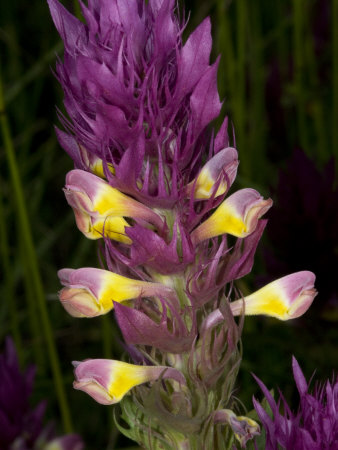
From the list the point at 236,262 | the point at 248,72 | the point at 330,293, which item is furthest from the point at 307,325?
the point at 248,72

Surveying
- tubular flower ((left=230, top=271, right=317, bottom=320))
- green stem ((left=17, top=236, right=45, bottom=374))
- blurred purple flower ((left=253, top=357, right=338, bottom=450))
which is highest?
tubular flower ((left=230, top=271, right=317, bottom=320))

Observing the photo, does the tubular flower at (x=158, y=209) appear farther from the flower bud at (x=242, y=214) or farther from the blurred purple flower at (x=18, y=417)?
the blurred purple flower at (x=18, y=417)

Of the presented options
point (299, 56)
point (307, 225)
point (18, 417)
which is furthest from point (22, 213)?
point (299, 56)

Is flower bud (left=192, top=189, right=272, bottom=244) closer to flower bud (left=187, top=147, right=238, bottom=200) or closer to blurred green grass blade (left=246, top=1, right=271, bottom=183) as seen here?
flower bud (left=187, top=147, right=238, bottom=200)

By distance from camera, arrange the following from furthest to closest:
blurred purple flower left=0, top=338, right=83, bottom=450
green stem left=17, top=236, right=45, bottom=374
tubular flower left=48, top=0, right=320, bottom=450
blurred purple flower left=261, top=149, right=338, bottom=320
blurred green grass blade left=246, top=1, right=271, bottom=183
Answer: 1. blurred green grass blade left=246, top=1, right=271, bottom=183
2. green stem left=17, top=236, right=45, bottom=374
3. blurred purple flower left=261, top=149, right=338, bottom=320
4. blurred purple flower left=0, top=338, right=83, bottom=450
5. tubular flower left=48, top=0, right=320, bottom=450

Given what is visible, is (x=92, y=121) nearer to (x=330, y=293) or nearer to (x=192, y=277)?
(x=192, y=277)

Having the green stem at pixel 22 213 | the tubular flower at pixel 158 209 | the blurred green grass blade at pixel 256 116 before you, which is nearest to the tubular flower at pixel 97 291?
the tubular flower at pixel 158 209

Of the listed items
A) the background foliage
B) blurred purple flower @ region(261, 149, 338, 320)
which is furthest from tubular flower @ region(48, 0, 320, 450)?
blurred purple flower @ region(261, 149, 338, 320)

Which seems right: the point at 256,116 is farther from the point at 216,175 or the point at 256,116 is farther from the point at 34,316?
the point at 216,175
